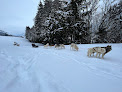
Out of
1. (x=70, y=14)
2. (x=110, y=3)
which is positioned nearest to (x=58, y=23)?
(x=70, y=14)

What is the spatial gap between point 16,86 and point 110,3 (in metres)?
19.3

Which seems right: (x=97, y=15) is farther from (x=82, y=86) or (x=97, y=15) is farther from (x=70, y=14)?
(x=82, y=86)

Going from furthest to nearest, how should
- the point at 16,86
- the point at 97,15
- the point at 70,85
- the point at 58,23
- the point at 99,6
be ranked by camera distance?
1. the point at 97,15
2. the point at 99,6
3. the point at 58,23
4. the point at 70,85
5. the point at 16,86

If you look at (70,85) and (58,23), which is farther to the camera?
(58,23)

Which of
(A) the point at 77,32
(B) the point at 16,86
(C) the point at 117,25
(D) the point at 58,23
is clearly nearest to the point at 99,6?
(C) the point at 117,25

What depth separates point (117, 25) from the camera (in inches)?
509

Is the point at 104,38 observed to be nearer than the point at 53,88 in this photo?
No

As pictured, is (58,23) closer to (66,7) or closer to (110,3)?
(66,7)

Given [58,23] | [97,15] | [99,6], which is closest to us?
[58,23]

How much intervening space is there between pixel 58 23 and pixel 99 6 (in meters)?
10.1

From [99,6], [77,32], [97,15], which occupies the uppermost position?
[99,6]

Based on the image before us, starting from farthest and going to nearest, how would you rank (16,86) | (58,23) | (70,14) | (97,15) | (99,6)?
(97,15) < (99,6) < (58,23) < (70,14) < (16,86)

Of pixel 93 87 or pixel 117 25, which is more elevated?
pixel 117 25

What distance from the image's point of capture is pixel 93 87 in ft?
4.44
